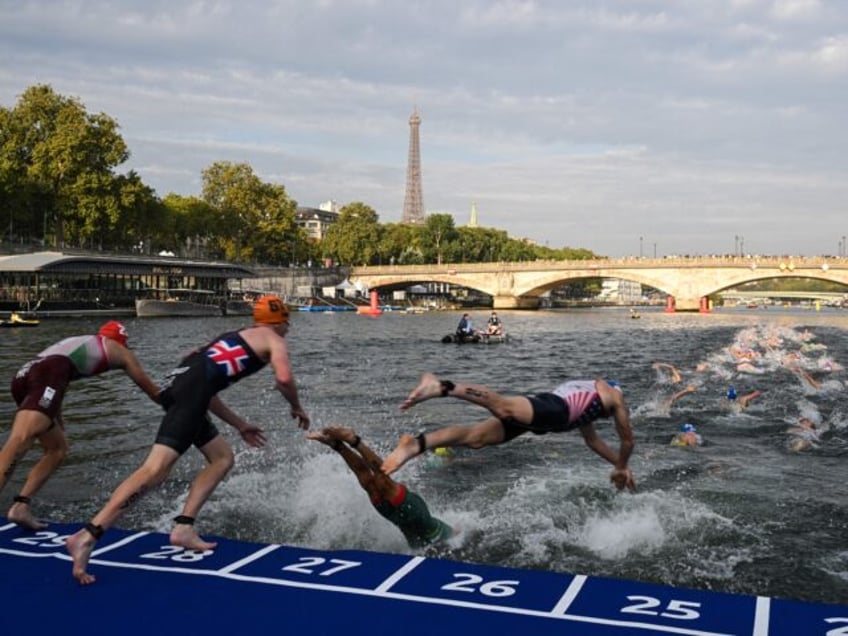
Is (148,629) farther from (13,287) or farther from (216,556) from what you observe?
(13,287)

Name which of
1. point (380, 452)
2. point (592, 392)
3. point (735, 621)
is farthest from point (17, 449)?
point (380, 452)

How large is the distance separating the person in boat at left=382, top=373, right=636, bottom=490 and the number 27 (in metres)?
2.23

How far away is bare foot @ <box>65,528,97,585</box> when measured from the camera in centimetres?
614

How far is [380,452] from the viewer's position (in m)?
14.7

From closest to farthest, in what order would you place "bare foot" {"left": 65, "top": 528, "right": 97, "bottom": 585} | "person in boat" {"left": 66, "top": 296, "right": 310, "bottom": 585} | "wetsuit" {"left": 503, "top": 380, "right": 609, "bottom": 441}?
"bare foot" {"left": 65, "top": 528, "right": 97, "bottom": 585} → "person in boat" {"left": 66, "top": 296, "right": 310, "bottom": 585} → "wetsuit" {"left": 503, "top": 380, "right": 609, "bottom": 441}

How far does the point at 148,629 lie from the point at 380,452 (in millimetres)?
9456

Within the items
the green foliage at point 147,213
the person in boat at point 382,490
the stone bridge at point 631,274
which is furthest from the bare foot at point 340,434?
the stone bridge at point 631,274

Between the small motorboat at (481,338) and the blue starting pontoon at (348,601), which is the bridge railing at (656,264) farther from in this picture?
the blue starting pontoon at (348,601)

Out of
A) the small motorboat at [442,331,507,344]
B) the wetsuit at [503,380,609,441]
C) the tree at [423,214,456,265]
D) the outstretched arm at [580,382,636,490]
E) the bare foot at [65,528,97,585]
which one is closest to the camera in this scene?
the bare foot at [65,528,97,585]

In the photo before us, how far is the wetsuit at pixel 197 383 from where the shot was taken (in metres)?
6.82

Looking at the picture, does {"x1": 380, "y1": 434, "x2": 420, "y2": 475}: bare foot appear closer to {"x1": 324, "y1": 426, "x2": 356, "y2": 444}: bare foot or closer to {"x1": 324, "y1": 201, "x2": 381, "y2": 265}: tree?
{"x1": 324, "y1": 426, "x2": 356, "y2": 444}: bare foot

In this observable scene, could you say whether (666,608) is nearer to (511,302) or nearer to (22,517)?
(22,517)

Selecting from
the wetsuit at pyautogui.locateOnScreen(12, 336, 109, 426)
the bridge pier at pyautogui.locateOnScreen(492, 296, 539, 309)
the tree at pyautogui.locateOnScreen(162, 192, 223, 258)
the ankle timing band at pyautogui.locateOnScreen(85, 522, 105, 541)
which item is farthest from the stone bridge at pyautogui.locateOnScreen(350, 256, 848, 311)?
the ankle timing band at pyautogui.locateOnScreen(85, 522, 105, 541)

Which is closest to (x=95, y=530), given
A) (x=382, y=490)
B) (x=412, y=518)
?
(x=382, y=490)
